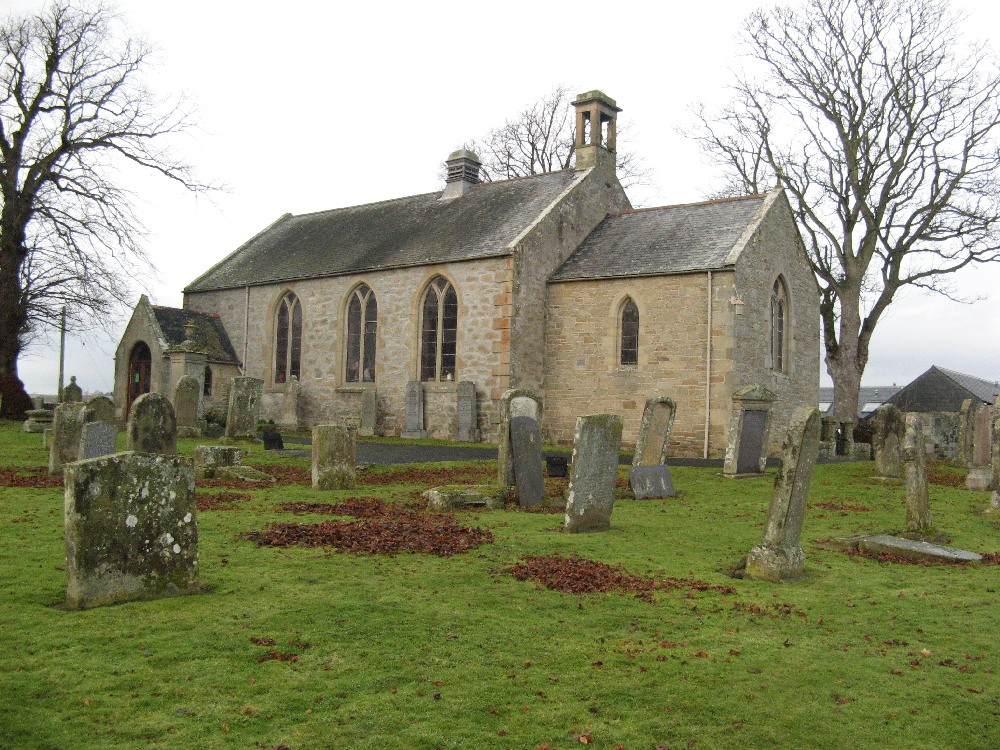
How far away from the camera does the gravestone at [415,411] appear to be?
1078 inches

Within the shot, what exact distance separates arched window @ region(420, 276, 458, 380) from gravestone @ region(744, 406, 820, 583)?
19282mm

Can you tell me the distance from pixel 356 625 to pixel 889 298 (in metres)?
29.9

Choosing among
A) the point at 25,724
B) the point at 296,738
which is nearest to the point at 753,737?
the point at 296,738

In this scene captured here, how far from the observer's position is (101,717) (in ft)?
14.6

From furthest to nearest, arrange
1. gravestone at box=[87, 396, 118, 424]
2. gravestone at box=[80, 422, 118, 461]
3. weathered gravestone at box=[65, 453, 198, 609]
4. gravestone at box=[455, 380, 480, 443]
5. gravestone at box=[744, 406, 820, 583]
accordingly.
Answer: gravestone at box=[455, 380, 480, 443] < gravestone at box=[87, 396, 118, 424] < gravestone at box=[80, 422, 118, 461] < gravestone at box=[744, 406, 820, 583] < weathered gravestone at box=[65, 453, 198, 609]

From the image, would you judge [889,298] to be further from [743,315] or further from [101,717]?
[101,717]

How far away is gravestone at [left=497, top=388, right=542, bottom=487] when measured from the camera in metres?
12.8

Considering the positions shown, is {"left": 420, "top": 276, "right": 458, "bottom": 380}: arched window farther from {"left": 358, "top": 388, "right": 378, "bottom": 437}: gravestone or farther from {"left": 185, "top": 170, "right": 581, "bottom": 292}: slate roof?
{"left": 358, "top": 388, "right": 378, "bottom": 437}: gravestone

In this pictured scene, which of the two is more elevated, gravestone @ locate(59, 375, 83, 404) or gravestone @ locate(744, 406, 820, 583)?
gravestone @ locate(59, 375, 83, 404)

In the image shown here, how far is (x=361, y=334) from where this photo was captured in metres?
30.2

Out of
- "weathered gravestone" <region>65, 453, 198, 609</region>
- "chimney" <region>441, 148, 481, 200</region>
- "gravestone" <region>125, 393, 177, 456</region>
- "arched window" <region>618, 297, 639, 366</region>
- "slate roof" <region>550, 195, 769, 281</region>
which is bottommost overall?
"weathered gravestone" <region>65, 453, 198, 609</region>

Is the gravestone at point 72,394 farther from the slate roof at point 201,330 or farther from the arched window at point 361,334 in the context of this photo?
the arched window at point 361,334

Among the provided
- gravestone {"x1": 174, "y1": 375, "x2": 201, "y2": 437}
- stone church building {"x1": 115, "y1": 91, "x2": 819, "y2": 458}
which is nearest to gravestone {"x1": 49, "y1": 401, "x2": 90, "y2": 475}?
gravestone {"x1": 174, "y1": 375, "x2": 201, "y2": 437}

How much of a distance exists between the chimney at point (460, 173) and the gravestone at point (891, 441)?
19.5 m
